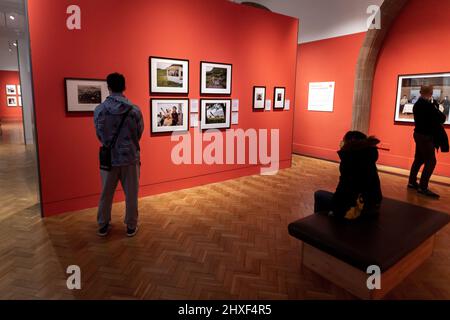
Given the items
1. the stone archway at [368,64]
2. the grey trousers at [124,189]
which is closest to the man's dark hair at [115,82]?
the grey trousers at [124,189]

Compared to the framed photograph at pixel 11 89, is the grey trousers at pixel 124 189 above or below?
below

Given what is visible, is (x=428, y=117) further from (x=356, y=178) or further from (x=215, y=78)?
(x=215, y=78)

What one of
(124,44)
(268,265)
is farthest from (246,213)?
(124,44)

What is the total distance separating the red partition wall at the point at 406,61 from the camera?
6539 millimetres

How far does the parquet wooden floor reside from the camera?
8.89 ft

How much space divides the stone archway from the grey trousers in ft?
20.3

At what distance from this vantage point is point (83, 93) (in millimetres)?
4434

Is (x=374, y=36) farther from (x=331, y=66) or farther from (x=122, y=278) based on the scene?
(x=122, y=278)

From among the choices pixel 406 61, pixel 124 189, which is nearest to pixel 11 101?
pixel 124 189

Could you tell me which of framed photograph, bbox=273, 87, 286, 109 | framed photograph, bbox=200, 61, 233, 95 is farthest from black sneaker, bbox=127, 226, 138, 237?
framed photograph, bbox=273, 87, 286, 109

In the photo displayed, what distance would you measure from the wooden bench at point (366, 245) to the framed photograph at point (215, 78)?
140 inches

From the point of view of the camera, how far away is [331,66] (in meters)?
8.39

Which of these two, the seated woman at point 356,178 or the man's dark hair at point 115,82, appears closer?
the seated woman at point 356,178

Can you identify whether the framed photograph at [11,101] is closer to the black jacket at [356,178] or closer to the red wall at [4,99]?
the red wall at [4,99]
